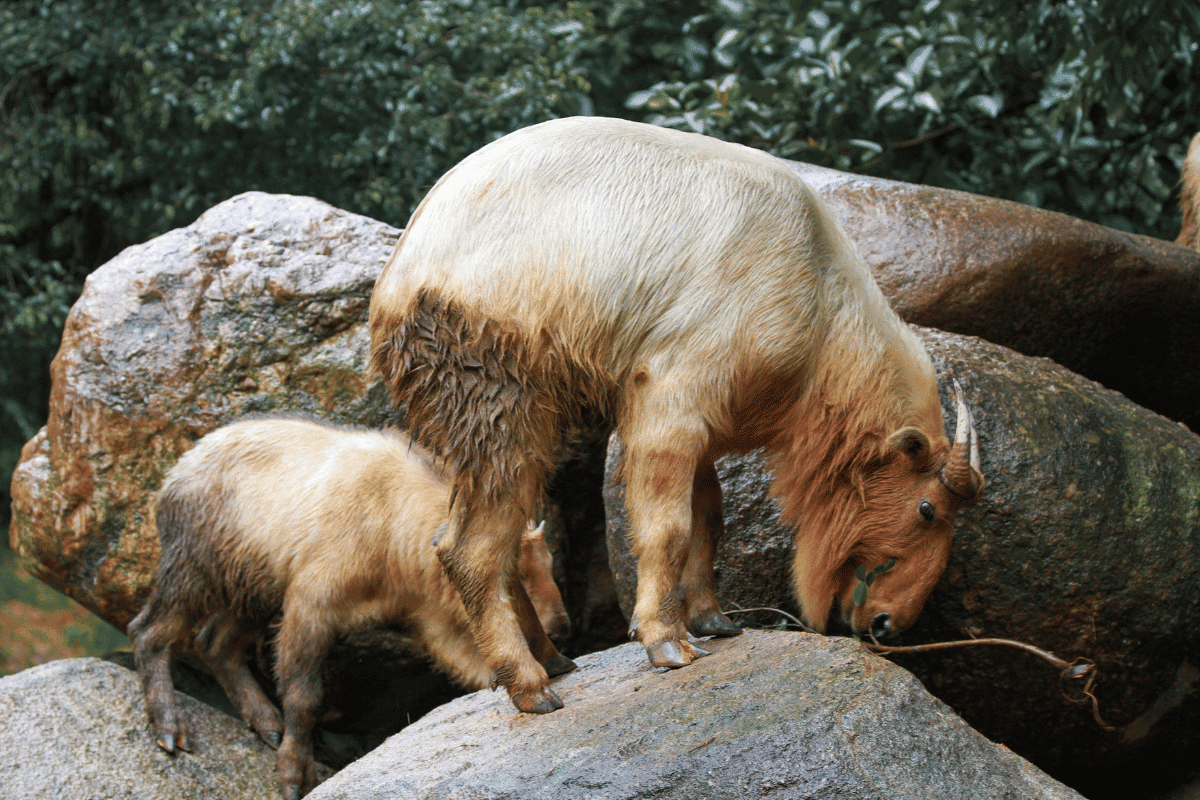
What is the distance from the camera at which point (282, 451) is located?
4984mm

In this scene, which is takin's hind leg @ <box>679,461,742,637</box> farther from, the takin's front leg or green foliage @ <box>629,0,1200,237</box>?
green foliage @ <box>629,0,1200,237</box>

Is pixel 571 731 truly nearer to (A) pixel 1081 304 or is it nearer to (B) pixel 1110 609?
(B) pixel 1110 609

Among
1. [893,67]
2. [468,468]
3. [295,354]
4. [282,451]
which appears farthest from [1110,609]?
[893,67]

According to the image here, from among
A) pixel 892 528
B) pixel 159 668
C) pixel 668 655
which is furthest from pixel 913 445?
pixel 159 668

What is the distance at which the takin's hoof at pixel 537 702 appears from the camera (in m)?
3.40

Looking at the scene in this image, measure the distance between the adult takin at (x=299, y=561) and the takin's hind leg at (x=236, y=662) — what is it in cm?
2

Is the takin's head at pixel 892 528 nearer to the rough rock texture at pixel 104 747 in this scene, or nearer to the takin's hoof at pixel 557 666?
the takin's hoof at pixel 557 666

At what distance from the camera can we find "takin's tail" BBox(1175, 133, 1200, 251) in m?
6.46

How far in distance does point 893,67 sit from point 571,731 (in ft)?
20.4

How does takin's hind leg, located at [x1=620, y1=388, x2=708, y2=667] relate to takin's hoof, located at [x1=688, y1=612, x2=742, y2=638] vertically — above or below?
above

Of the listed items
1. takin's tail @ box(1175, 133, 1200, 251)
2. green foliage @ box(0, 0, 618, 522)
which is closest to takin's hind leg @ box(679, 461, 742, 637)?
takin's tail @ box(1175, 133, 1200, 251)

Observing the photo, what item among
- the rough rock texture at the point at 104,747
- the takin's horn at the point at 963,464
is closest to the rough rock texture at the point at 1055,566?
the takin's horn at the point at 963,464

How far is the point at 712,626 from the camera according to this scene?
148 inches

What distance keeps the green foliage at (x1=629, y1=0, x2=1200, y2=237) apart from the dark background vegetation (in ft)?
0.07
